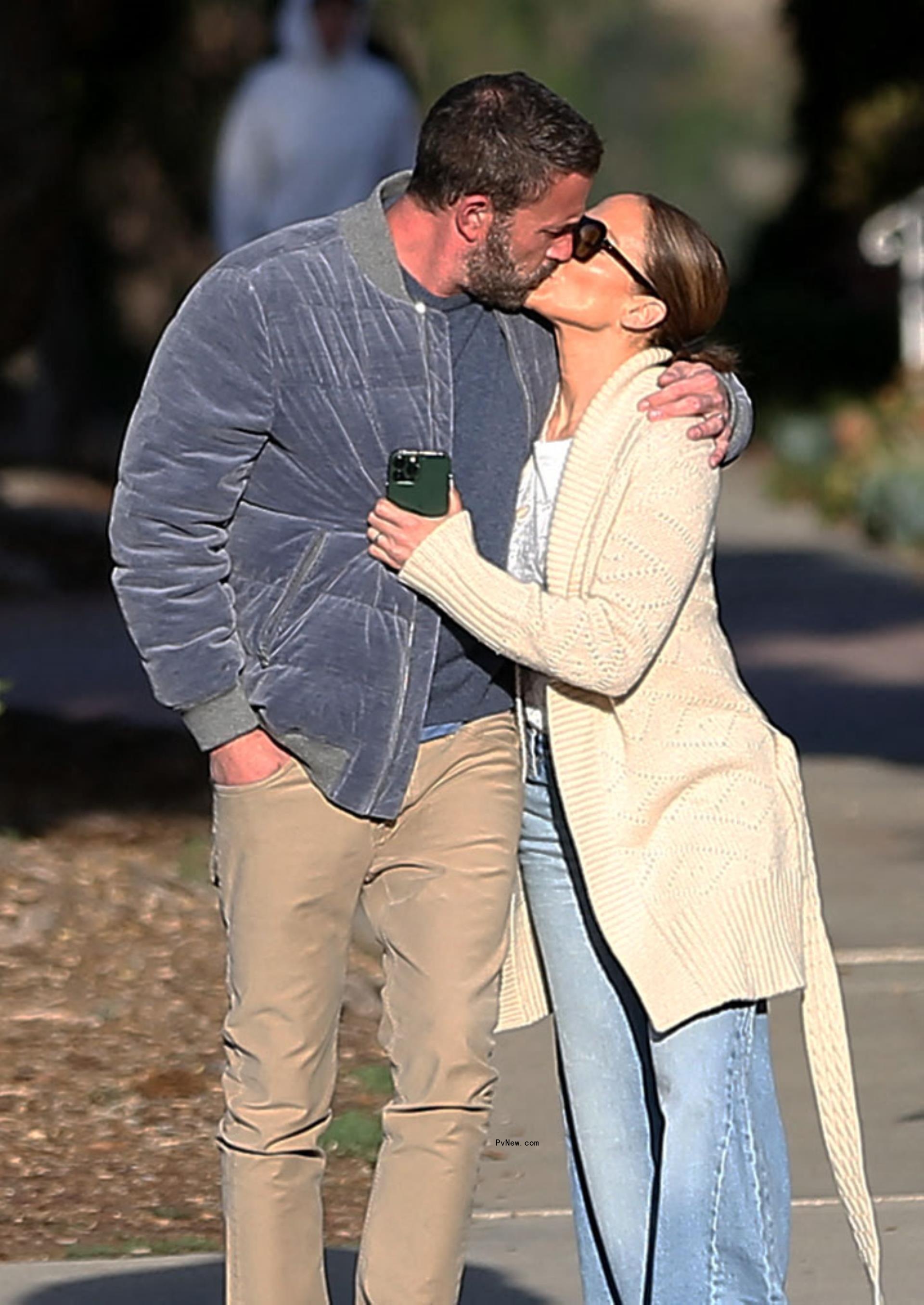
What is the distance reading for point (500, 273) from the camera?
380 cm

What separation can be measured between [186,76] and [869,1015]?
20295mm

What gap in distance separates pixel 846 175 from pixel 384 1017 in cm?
2464

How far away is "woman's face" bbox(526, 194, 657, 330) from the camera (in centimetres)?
380

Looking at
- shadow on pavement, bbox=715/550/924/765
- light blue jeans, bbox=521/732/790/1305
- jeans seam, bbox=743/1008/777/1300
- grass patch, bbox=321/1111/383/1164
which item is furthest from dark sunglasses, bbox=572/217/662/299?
shadow on pavement, bbox=715/550/924/765

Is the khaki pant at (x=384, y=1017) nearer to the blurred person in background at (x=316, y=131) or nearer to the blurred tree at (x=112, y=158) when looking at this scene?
the blurred person in background at (x=316, y=131)

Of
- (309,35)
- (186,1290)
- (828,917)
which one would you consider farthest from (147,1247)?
(309,35)

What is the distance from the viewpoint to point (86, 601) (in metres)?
14.2

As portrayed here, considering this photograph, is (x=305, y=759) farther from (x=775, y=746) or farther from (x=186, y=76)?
(x=186, y=76)

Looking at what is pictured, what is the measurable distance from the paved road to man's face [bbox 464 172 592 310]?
1786 millimetres

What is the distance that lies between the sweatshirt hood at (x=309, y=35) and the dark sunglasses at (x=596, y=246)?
14.5 ft

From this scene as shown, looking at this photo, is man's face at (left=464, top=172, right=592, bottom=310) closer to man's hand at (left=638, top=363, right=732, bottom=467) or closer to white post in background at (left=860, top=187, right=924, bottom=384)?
man's hand at (left=638, top=363, right=732, bottom=467)

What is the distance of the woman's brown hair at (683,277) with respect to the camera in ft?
12.5

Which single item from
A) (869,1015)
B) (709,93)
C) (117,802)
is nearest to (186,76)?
(117,802)

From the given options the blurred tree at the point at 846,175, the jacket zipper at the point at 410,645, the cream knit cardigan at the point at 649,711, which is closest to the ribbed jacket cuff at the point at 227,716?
the jacket zipper at the point at 410,645
